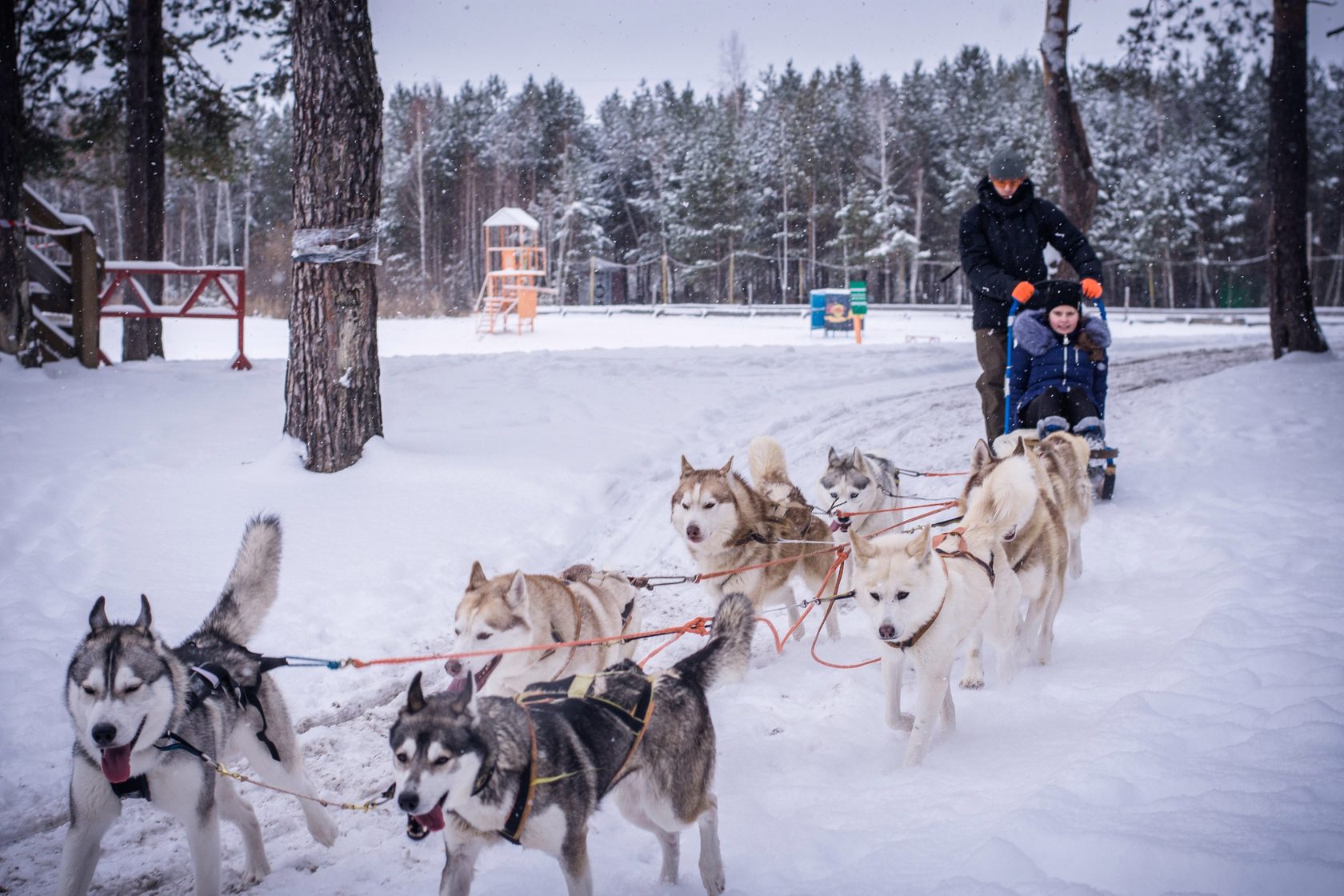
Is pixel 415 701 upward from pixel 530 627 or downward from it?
upward

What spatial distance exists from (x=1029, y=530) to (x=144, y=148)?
40.5 feet

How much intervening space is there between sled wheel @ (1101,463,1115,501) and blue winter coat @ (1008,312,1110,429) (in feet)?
1.57

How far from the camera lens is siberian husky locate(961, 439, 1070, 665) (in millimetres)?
3928

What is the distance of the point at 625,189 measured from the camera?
45875 millimetres

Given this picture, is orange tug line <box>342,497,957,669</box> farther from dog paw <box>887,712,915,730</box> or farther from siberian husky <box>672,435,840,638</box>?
dog paw <box>887,712,915,730</box>

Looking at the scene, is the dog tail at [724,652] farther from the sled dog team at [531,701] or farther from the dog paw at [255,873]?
the dog paw at [255,873]

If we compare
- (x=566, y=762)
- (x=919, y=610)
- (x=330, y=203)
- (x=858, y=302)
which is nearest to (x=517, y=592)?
(x=566, y=762)

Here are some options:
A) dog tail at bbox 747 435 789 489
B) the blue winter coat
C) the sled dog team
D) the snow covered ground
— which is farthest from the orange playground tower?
the sled dog team

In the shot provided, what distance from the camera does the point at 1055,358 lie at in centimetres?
611

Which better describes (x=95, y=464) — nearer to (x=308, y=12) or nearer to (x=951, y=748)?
(x=308, y=12)

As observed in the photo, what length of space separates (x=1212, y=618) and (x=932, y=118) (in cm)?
4104

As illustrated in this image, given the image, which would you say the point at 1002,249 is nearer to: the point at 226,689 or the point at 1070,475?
the point at 1070,475

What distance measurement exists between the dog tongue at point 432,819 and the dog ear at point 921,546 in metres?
1.94

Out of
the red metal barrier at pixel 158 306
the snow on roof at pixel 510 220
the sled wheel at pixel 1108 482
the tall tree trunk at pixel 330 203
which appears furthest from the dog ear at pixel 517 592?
the snow on roof at pixel 510 220
